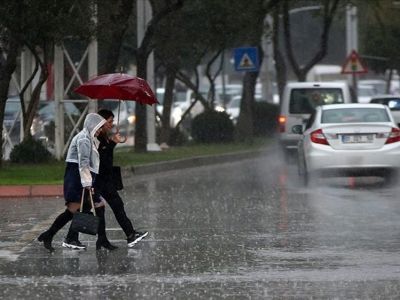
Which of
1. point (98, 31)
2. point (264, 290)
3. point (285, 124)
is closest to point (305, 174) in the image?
point (98, 31)

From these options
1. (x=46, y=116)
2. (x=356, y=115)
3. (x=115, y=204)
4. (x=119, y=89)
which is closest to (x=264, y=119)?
(x=46, y=116)

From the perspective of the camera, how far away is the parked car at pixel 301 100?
95.6 feet

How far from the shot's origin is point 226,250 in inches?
510

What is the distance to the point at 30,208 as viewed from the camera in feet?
59.2

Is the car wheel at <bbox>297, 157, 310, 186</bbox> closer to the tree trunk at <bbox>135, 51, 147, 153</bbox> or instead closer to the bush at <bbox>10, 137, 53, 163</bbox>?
the bush at <bbox>10, 137, 53, 163</bbox>

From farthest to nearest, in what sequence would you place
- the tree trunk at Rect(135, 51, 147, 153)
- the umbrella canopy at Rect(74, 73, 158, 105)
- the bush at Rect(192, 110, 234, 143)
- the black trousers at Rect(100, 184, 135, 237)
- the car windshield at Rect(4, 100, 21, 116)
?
the bush at Rect(192, 110, 234, 143) < the car windshield at Rect(4, 100, 21, 116) < the tree trunk at Rect(135, 51, 147, 153) < the umbrella canopy at Rect(74, 73, 158, 105) < the black trousers at Rect(100, 184, 135, 237)

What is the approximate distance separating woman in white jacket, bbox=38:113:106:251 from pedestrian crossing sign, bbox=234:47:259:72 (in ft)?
68.7

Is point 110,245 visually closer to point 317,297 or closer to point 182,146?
point 317,297

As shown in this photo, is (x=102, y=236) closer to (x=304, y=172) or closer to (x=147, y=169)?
(x=304, y=172)

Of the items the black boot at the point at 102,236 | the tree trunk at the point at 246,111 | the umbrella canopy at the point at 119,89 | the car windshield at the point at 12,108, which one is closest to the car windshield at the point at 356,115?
the umbrella canopy at the point at 119,89

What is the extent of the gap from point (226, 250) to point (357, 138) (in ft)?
28.1

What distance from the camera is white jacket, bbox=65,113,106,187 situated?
41.9ft

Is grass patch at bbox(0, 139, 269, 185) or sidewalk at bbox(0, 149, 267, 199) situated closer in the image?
sidewalk at bbox(0, 149, 267, 199)

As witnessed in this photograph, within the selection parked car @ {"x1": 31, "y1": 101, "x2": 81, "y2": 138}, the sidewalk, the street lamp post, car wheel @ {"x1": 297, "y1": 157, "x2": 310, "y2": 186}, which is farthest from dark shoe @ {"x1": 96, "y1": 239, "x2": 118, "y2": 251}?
the street lamp post
